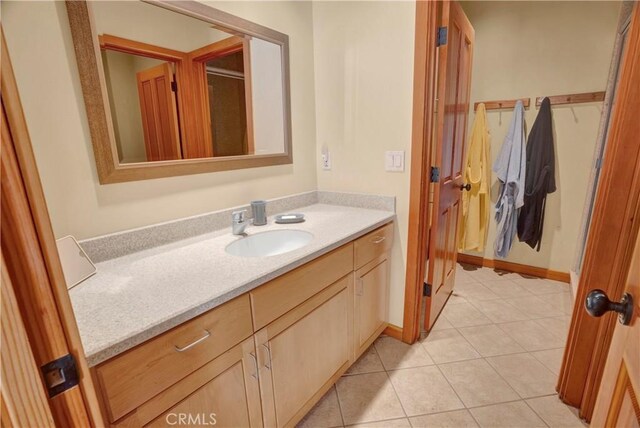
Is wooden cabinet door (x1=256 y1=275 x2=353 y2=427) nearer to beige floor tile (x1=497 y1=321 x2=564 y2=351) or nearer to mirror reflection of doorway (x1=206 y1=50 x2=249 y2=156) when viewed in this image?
mirror reflection of doorway (x1=206 y1=50 x2=249 y2=156)

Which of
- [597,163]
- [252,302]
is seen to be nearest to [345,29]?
[252,302]

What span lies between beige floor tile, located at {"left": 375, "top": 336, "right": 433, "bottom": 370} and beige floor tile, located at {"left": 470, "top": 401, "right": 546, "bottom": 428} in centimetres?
36

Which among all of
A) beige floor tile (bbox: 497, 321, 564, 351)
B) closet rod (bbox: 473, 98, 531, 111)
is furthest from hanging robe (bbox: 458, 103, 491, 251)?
beige floor tile (bbox: 497, 321, 564, 351)

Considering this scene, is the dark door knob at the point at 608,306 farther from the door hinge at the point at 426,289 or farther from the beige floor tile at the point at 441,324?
the beige floor tile at the point at 441,324

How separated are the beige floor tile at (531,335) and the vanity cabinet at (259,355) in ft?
3.43

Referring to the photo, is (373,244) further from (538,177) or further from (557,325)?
(538,177)

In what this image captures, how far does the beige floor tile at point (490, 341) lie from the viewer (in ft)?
6.02

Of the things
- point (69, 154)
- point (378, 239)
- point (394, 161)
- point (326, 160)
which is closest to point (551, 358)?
point (378, 239)

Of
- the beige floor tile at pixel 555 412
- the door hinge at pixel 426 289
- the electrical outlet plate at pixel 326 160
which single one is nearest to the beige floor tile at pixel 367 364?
the door hinge at pixel 426 289

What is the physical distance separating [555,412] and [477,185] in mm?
1810

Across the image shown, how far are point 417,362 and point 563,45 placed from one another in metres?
2.59

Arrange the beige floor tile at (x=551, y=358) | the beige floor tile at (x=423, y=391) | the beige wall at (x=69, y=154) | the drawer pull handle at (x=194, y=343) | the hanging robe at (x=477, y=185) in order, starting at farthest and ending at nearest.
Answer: the hanging robe at (x=477, y=185), the beige floor tile at (x=551, y=358), the beige floor tile at (x=423, y=391), the beige wall at (x=69, y=154), the drawer pull handle at (x=194, y=343)

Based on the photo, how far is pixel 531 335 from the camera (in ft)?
6.47

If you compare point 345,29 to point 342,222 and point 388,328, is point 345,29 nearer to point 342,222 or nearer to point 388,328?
point 342,222
